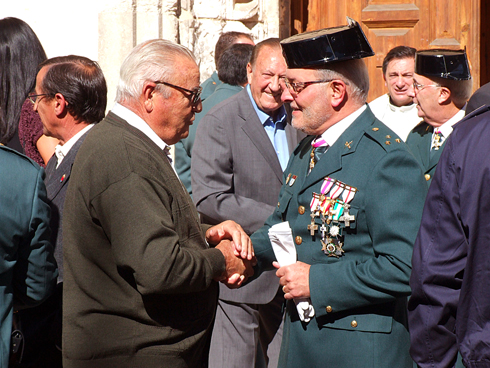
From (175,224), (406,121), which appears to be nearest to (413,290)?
(175,224)

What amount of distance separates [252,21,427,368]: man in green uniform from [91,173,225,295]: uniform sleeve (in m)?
0.43

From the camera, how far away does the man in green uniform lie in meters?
2.23

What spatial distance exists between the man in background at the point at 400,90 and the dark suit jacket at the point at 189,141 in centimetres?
147

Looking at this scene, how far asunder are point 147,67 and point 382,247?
41.8 inches

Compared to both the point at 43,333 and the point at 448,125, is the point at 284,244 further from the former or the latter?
the point at 448,125

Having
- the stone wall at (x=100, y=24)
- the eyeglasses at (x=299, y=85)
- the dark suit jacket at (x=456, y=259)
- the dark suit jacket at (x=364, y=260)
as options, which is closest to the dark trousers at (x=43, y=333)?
the dark suit jacket at (x=364, y=260)

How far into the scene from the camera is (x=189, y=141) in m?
4.56

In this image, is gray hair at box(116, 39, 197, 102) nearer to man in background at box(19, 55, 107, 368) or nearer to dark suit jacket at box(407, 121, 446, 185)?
man in background at box(19, 55, 107, 368)

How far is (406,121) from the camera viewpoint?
5.51 m

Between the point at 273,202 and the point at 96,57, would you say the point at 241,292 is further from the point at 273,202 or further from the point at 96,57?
the point at 96,57

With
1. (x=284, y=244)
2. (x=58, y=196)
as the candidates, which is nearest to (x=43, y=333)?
(x=58, y=196)

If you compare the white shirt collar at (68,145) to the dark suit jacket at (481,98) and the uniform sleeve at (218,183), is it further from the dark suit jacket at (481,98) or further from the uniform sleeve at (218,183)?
the dark suit jacket at (481,98)

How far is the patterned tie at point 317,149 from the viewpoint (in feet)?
8.38

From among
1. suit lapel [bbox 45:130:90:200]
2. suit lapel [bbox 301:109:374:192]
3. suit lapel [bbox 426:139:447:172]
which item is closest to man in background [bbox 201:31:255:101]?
suit lapel [bbox 426:139:447:172]
